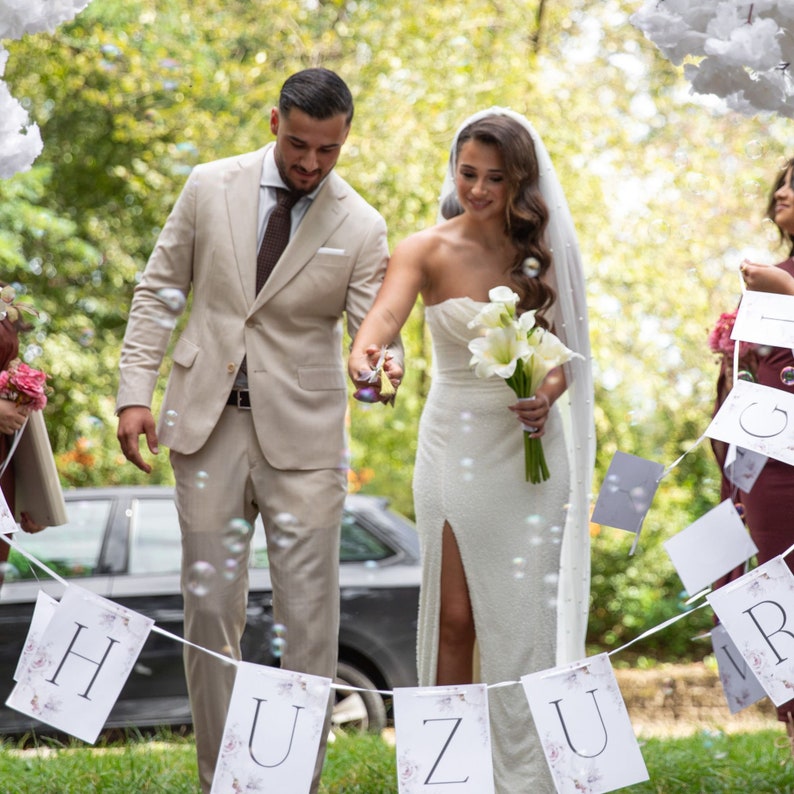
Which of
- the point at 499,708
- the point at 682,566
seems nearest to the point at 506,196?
the point at 682,566

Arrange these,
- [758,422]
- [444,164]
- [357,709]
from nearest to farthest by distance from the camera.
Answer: [758,422] → [357,709] → [444,164]

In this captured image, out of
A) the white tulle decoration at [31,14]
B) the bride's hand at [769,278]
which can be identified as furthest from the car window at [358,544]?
the white tulle decoration at [31,14]

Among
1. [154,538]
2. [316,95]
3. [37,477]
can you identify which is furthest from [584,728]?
[154,538]

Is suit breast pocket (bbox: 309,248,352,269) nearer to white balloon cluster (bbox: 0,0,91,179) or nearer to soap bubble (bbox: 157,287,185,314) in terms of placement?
soap bubble (bbox: 157,287,185,314)

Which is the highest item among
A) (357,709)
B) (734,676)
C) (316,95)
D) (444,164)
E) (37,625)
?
(316,95)

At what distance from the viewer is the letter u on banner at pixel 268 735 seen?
270 centimetres

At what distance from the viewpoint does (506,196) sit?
11.3 ft

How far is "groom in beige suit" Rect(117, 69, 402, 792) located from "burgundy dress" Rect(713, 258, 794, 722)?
3.83ft

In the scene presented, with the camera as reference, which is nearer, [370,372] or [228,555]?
[370,372]

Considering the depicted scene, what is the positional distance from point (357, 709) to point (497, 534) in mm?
2574

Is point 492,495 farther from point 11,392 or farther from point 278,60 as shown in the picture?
point 278,60

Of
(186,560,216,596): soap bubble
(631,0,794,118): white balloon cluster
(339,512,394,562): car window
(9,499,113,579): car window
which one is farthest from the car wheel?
(631,0,794,118): white balloon cluster

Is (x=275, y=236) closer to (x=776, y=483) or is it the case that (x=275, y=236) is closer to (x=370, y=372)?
(x=370, y=372)

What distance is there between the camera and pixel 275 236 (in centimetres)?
340
